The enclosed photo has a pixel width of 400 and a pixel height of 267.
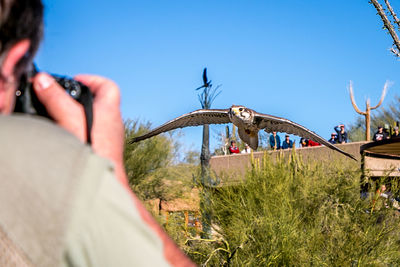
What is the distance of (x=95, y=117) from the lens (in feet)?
2.68

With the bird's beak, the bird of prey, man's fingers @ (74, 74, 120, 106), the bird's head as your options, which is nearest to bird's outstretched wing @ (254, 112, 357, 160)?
the bird of prey

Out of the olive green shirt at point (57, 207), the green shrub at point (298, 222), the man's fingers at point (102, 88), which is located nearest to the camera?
the olive green shirt at point (57, 207)

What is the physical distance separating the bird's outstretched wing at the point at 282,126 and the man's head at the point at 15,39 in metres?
17.0

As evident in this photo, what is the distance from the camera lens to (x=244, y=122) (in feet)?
57.7

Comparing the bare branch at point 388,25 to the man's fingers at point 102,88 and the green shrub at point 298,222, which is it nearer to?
the green shrub at point 298,222

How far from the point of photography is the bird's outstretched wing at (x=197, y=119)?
17.7m

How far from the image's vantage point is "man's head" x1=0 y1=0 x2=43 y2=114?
0.72 meters

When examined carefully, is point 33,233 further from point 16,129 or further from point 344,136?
point 344,136

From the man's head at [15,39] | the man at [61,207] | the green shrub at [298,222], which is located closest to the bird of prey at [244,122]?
the green shrub at [298,222]

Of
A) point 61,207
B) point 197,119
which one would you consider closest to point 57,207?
point 61,207

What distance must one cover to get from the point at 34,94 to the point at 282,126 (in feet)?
57.2

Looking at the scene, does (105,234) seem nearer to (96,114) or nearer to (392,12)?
(96,114)

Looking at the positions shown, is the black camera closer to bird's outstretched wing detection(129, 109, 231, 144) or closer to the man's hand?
the man's hand

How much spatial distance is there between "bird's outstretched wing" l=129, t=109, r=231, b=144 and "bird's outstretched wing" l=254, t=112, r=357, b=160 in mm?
1029
